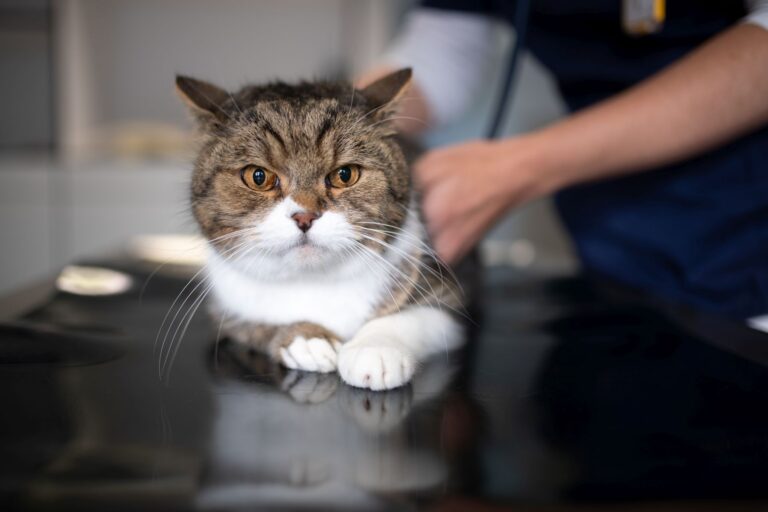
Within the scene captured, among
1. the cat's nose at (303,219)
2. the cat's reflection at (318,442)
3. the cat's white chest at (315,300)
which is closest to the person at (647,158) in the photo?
the cat's white chest at (315,300)

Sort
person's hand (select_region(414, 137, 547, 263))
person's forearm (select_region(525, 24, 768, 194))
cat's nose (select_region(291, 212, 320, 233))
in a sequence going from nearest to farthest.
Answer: cat's nose (select_region(291, 212, 320, 233)) < person's forearm (select_region(525, 24, 768, 194)) < person's hand (select_region(414, 137, 547, 263))

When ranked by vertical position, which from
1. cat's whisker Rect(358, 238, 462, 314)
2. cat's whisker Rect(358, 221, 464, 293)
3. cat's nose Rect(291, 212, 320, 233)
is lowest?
cat's whisker Rect(358, 238, 462, 314)

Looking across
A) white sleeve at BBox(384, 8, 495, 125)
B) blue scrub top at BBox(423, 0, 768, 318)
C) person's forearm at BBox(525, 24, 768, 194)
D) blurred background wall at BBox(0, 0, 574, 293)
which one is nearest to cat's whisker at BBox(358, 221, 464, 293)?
person's forearm at BBox(525, 24, 768, 194)

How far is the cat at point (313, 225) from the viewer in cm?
93

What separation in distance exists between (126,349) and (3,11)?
310 centimetres

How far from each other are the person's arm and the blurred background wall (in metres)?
1.64

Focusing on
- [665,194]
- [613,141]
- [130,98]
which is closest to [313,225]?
[613,141]

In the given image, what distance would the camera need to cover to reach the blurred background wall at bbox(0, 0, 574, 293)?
3.04 metres

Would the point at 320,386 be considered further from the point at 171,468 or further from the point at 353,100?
the point at 353,100

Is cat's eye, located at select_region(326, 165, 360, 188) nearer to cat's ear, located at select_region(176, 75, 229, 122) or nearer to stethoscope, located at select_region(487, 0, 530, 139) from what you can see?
cat's ear, located at select_region(176, 75, 229, 122)

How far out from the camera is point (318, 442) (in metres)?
0.61

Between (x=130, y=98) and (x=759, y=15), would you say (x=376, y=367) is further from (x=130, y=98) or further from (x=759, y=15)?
(x=130, y=98)

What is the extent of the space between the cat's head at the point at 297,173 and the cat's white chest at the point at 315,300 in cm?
6

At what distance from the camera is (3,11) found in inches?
125
